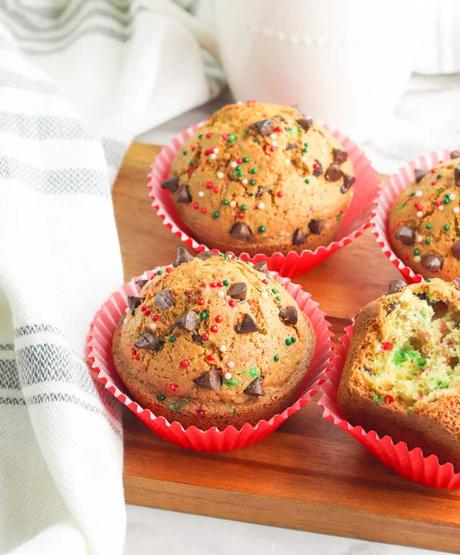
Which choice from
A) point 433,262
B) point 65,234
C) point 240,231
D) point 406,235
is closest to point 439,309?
point 433,262

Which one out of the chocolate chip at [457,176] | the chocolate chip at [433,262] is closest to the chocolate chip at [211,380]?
the chocolate chip at [433,262]

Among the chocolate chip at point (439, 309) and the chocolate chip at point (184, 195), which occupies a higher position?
the chocolate chip at point (184, 195)

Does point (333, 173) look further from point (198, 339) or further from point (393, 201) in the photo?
point (198, 339)

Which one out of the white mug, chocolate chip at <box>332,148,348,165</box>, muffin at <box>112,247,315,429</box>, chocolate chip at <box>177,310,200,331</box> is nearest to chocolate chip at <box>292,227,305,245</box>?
chocolate chip at <box>332,148,348,165</box>

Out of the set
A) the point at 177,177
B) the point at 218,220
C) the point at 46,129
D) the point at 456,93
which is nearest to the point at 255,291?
the point at 218,220

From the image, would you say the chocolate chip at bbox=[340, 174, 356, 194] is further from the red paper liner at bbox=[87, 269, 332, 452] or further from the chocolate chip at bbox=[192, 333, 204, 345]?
the chocolate chip at bbox=[192, 333, 204, 345]

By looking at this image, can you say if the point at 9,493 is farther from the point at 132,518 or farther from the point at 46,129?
the point at 46,129

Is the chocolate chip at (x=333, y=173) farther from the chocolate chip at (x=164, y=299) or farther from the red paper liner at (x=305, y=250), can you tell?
the chocolate chip at (x=164, y=299)
